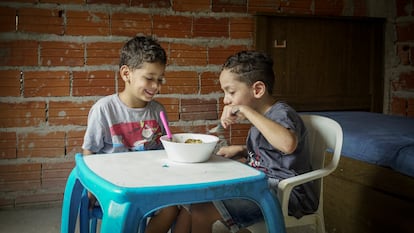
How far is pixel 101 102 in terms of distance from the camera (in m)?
1.70

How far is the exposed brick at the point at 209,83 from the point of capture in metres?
2.66

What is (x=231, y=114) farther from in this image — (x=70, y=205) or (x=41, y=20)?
(x=41, y=20)

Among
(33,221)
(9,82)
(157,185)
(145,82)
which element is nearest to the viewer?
(157,185)

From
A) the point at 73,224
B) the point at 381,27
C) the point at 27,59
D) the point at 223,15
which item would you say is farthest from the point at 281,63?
the point at 73,224

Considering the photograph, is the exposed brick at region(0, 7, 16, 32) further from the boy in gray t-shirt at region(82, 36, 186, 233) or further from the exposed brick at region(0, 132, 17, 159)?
the boy in gray t-shirt at region(82, 36, 186, 233)

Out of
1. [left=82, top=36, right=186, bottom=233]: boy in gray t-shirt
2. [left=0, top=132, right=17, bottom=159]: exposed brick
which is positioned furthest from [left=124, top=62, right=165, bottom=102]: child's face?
[left=0, top=132, right=17, bottom=159]: exposed brick

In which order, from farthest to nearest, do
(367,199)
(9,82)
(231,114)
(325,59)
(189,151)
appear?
(325,59)
(9,82)
(367,199)
(231,114)
(189,151)

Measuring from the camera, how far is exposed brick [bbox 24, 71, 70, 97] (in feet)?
7.77

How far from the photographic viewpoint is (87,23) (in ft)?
7.96

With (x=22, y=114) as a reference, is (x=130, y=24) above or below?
above

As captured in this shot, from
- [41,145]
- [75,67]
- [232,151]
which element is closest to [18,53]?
[75,67]

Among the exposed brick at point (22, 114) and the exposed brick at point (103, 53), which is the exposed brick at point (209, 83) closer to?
the exposed brick at point (103, 53)

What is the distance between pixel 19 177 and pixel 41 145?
21 centimetres

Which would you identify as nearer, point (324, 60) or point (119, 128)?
point (119, 128)
